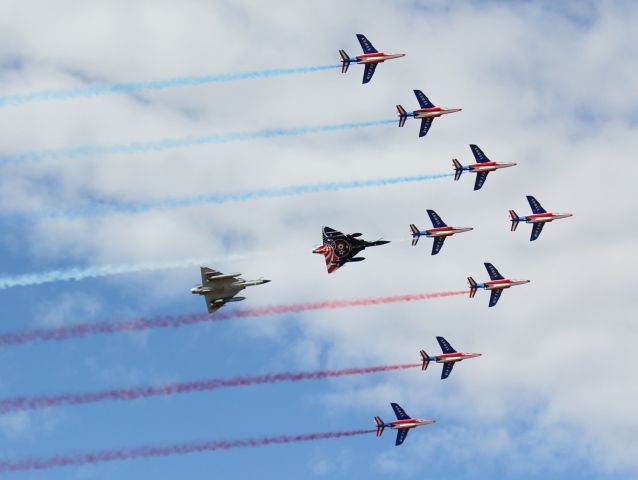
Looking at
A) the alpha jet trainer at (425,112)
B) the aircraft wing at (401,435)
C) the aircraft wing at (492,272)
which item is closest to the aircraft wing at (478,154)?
the alpha jet trainer at (425,112)

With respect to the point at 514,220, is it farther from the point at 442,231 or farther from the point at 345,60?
the point at 345,60

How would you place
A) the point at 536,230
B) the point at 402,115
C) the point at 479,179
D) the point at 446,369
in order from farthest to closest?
the point at 536,230, the point at 479,179, the point at 446,369, the point at 402,115

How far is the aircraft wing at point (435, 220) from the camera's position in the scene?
138 meters

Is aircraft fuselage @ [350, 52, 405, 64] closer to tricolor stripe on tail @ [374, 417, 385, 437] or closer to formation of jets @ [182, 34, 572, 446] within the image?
formation of jets @ [182, 34, 572, 446]

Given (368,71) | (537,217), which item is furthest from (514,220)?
(368,71)

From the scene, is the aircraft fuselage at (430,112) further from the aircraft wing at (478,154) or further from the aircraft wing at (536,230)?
the aircraft wing at (536,230)

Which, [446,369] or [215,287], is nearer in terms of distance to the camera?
[215,287]

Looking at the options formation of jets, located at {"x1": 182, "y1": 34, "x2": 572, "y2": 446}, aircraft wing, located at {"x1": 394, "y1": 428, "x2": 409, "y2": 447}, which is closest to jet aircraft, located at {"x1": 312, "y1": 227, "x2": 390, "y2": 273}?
formation of jets, located at {"x1": 182, "y1": 34, "x2": 572, "y2": 446}

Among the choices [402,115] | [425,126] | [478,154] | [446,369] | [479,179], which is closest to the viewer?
[402,115]

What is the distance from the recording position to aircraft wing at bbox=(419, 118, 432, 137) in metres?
139

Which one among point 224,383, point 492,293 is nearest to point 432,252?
point 492,293

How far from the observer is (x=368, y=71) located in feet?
433

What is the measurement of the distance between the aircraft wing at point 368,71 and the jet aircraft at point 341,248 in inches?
655

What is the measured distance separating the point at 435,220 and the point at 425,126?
10631 millimetres
